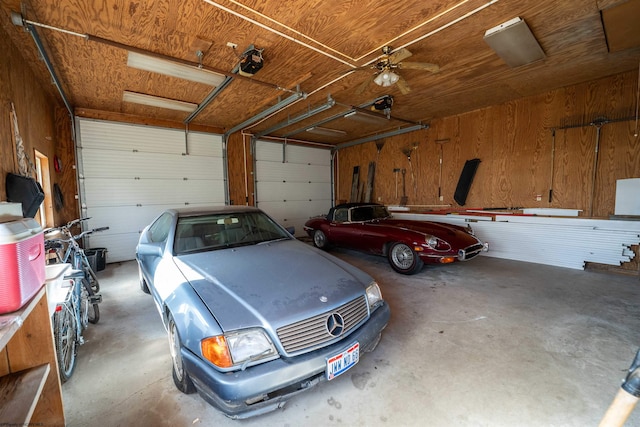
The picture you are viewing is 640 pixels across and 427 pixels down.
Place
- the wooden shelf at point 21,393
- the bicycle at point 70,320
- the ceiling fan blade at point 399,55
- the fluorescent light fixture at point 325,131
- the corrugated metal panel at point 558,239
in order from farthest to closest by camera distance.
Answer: the fluorescent light fixture at point 325,131
the corrugated metal panel at point 558,239
the ceiling fan blade at point 399,55
the bicycle at point 70,320
the wooden shelf at point 21,393

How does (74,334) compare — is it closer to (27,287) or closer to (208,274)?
(208,274)

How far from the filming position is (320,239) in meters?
5.81

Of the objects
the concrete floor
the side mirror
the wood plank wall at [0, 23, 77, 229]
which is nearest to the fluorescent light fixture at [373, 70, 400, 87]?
the concrete floor

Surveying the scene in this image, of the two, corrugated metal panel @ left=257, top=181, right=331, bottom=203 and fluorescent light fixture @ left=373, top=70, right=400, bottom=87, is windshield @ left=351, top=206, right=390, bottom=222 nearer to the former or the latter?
fluorescent light fixture @ left=373, top=70, right=400, bottom=87

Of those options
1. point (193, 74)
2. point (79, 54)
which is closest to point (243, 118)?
point (193, 74)

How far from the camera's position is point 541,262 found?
463 cm

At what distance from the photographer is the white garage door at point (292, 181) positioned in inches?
295

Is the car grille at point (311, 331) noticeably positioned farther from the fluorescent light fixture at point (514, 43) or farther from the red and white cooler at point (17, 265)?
the fluorescent light fixture at point (514, 43)

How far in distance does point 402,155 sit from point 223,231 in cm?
593

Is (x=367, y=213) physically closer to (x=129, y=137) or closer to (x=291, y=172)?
(x=291, y=172)

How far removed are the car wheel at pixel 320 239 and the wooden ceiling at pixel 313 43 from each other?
270cm

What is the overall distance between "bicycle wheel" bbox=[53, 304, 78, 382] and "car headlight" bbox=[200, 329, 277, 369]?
4.03 ft

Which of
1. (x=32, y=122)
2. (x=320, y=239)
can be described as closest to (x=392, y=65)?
(x=320, y=239)

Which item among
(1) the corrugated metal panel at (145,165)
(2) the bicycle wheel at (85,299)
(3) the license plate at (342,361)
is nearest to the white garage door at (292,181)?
(1) the corrugated metal panel at (145,165)
